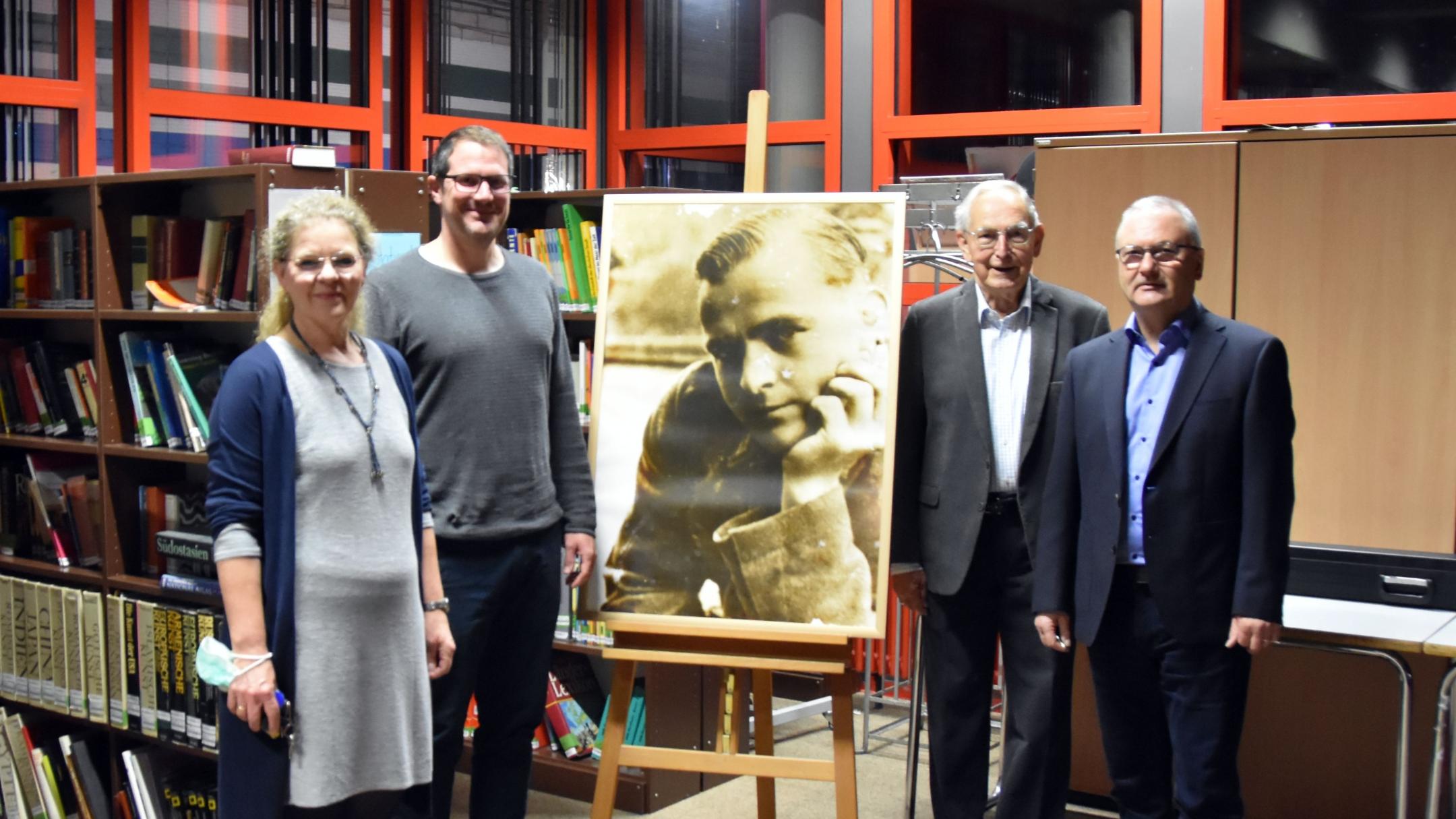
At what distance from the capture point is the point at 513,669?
8.63 ft

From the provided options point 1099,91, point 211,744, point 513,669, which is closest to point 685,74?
point 1099,91

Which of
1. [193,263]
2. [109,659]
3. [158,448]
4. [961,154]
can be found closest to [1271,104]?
[961,154]

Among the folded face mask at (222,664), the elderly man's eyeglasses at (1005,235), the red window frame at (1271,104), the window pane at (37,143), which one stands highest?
the red window frame at (1271,104)

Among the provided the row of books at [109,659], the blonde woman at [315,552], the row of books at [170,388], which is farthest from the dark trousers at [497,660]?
the row of books at [170,388]

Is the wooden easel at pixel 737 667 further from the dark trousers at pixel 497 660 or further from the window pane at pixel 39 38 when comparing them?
the window pane at pixel 39 38

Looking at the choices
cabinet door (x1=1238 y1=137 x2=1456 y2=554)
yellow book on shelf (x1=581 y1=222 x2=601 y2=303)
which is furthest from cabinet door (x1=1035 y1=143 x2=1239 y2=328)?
A: yellow book on shelf (x1=581 y1=222 x2=601 y2=303)

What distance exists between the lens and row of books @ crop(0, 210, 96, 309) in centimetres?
406

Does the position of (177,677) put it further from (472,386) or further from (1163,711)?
(1163,711)

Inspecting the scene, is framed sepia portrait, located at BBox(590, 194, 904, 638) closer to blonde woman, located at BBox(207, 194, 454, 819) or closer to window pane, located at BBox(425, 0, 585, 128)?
blonde woman, located at BBox(207, 194, 454, 819)

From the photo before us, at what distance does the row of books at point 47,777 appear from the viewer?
4.12 m

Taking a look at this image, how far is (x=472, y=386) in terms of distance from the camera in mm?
2516

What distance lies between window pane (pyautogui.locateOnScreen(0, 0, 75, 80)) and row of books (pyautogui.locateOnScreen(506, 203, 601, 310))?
68.6 inches

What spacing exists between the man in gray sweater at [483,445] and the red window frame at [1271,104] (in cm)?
296

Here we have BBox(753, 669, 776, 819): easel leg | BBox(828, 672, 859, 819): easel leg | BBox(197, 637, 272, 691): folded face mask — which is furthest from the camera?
BBox(753, 669, 776, 819): easel leg
